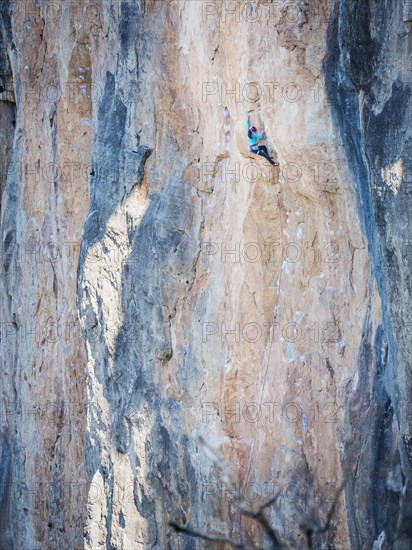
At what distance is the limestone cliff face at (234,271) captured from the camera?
10078mm

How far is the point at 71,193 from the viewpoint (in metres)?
14.6

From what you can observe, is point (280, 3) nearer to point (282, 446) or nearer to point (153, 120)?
point (153, 120)

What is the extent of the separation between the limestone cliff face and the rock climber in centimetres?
9

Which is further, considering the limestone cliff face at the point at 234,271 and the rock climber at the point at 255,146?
the rock climber at the point at 255,146

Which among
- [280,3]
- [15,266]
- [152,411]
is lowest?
[152,411]

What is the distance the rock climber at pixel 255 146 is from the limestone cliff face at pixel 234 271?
86 mm

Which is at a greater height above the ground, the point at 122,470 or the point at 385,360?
the point at 385,360

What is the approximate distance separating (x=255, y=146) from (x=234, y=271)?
4.48ft

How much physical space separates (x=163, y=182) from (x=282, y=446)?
10.7ft

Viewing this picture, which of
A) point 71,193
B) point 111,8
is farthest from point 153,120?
point 71,193

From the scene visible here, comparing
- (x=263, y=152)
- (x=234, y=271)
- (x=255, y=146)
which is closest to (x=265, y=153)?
(x=263, y=152)

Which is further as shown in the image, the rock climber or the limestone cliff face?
the rock climber

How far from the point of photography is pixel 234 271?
11648 mm

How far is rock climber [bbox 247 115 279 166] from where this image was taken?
11.2 meters
